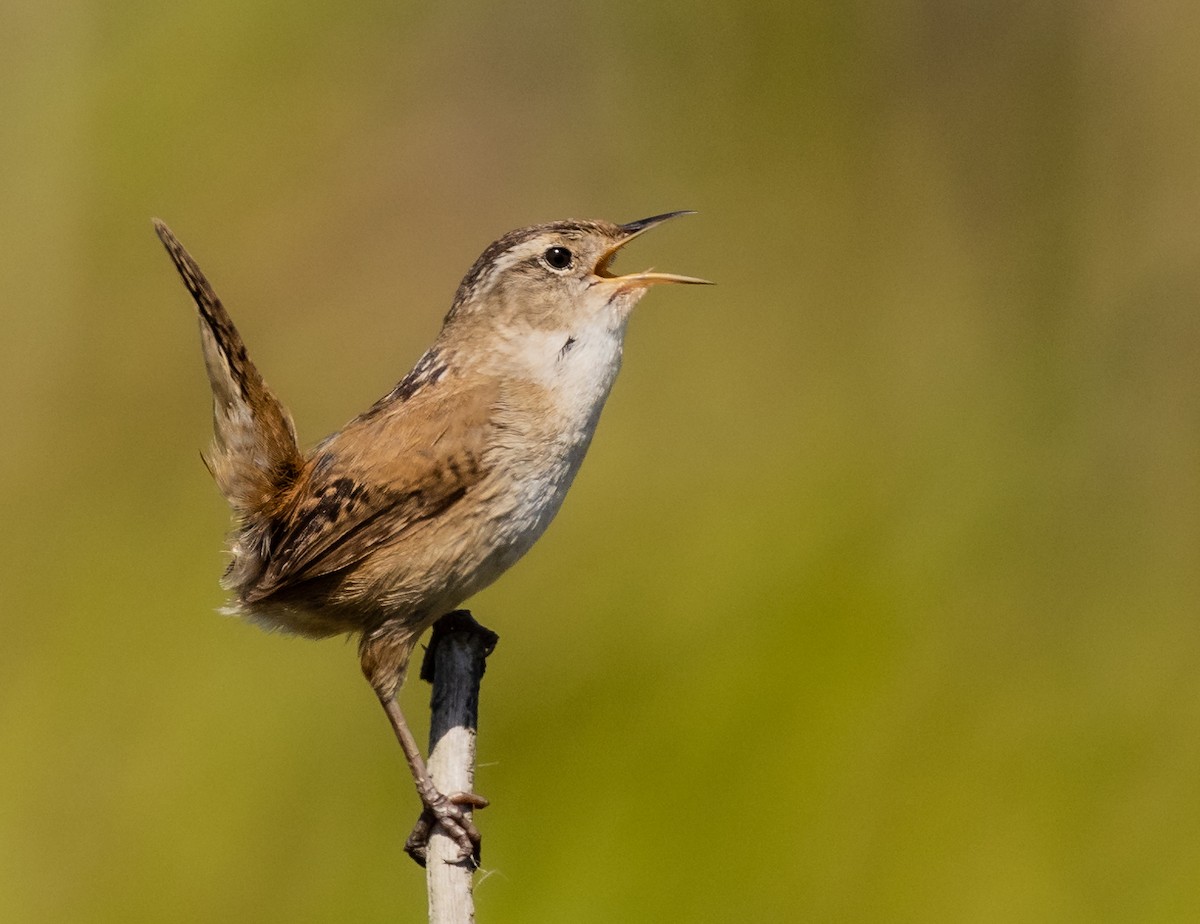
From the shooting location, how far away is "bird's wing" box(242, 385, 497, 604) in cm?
313

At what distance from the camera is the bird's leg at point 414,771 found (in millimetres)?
2963

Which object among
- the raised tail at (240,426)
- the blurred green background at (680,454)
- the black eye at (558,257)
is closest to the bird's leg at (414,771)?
the blurred green background at (680,454)

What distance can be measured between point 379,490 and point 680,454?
219 centimetres

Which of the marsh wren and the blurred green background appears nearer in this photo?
the marsh wren

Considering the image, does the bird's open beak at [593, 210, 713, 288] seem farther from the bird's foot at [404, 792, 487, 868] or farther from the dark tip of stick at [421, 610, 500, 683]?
the bird's foot at [404, 792, 487, 868]

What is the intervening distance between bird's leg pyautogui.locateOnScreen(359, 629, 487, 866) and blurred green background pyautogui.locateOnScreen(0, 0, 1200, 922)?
0.20m

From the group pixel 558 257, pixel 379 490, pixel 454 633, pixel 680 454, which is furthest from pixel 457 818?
pixel 680 454

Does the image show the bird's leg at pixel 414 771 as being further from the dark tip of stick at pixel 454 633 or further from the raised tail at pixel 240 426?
the raised tail at pixel 240 426

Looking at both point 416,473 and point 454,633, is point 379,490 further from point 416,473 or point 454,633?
point 454,633

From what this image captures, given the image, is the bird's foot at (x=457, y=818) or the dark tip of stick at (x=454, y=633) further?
the dark tip of stick at (x=454, y=633)

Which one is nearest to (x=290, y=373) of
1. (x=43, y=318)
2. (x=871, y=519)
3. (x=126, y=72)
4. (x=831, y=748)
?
(x=43, y=318)

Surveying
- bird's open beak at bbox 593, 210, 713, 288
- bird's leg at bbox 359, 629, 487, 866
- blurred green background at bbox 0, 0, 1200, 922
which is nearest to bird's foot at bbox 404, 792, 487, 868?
bird's leg at bbox 359, 629, 487, 866

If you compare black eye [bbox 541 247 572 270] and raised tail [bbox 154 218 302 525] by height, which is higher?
black eye [bbox 541 247 572 270]

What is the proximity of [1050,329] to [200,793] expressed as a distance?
3.09m
